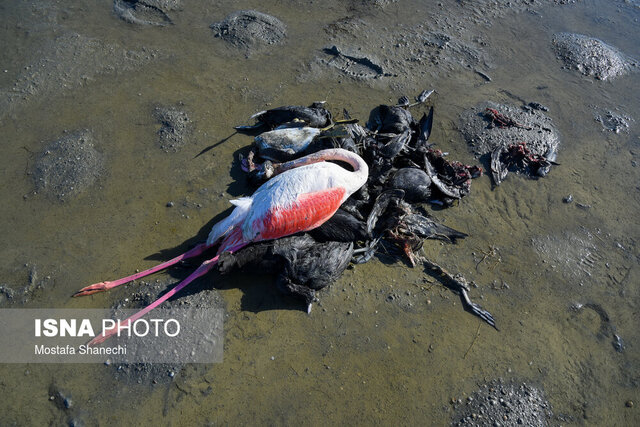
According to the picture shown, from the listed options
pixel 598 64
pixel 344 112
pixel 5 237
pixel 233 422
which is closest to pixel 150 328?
pixel 233 422

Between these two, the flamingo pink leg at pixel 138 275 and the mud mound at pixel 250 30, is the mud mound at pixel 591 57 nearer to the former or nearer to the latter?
the mud mound at pixel 250 30

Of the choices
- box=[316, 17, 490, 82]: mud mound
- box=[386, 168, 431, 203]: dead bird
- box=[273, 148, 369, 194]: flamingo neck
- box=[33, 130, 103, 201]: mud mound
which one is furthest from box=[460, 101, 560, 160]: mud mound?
box=[33, 130, 103, 201]: mud mound

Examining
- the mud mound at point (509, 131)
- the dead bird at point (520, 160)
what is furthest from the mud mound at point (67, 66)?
the dead bird at point (520, 160)

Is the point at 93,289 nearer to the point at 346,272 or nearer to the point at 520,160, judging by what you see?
the point at 346,272

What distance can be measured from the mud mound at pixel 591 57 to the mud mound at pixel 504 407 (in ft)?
24.3

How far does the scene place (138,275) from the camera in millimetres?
4754

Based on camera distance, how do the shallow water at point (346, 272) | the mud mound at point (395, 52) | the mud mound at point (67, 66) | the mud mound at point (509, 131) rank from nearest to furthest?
the shallow water at point (346, 272) < the mud mound at point (67, 66) < the mud mound at point (509, 131) < the mud mound at point (395, 52)

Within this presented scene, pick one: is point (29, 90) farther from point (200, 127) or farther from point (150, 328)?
point (150, 328)

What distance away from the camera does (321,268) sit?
15.6ft

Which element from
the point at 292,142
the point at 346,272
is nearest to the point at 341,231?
the point at 346,272

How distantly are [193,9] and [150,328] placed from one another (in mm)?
6941

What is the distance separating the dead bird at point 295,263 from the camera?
15.3 ft

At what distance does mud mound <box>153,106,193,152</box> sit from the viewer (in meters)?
6.26

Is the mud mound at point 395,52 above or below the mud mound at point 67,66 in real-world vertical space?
above
